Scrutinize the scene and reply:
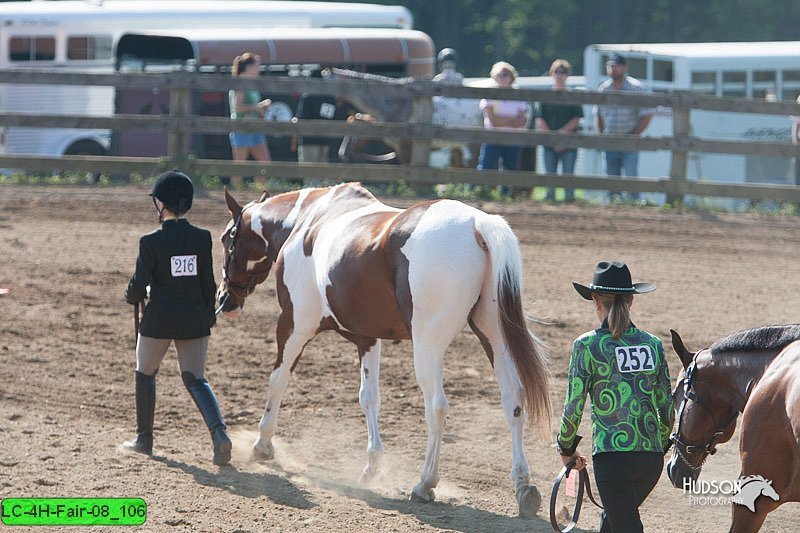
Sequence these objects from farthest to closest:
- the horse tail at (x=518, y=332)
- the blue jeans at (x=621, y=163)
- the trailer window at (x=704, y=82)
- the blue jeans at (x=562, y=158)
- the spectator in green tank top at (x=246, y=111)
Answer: the trailer window at (x=704, y=82)
the blue jeans at (x=562, y=158)
the blue jeans at (x=621, y=163)
the spectator in green tank top at (x=246, y=111)
the horse tail at (x=518, y=332)

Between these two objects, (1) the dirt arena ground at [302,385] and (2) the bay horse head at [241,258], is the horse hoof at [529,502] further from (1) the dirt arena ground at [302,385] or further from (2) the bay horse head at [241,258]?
(2) the bay horse head at [241,258]

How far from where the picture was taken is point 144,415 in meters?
6.36

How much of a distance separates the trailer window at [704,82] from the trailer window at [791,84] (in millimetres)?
1183

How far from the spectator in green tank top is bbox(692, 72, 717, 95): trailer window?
8.25 metres

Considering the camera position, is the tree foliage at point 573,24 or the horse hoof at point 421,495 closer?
the horse hoof at point 421,495

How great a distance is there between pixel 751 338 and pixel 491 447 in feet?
8.26

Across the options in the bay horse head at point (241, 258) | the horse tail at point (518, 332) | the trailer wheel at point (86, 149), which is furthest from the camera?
the trailer wheel at point (86, 149)

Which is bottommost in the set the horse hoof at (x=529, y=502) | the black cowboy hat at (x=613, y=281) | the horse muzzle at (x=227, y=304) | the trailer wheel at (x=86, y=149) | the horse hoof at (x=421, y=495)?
the horse hoof at (x=421, y=495)

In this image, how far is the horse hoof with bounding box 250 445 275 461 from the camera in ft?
21.2

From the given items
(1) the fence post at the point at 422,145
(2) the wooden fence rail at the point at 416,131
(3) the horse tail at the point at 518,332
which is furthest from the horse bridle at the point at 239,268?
(1) the fence post at the point at 422,145

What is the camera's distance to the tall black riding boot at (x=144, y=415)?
635cm

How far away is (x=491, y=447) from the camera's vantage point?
6734 millimetres

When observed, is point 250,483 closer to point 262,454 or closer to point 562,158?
point 262,454

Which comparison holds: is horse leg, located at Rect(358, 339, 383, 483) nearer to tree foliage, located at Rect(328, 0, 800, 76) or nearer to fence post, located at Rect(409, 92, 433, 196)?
fence post, located at Rect(409, 92, 433, 196)
